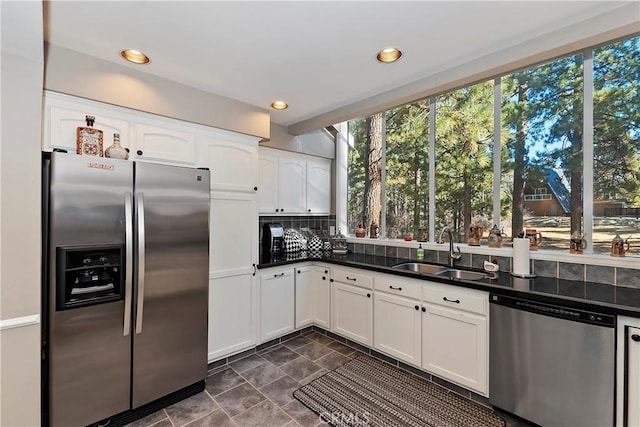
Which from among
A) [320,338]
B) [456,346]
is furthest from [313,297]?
[456,346]

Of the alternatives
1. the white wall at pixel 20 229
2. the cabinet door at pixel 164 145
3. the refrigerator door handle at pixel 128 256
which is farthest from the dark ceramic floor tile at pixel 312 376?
the cabinet door at pixel 164 145

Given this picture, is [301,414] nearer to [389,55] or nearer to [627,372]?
[627,372]

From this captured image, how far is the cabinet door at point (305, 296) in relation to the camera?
10.8 feet

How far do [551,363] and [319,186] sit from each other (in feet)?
9.80

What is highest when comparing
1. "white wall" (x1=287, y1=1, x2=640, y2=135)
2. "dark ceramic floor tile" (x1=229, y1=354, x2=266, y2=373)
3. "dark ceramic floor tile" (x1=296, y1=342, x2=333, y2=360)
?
"white wall" (x1=287, y1=1, x2=640, y2=135)

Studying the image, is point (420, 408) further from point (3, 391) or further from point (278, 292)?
point (3, 391)

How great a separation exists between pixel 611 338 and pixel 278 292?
2.57 metres

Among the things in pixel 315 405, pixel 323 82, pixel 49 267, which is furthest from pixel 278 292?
pixel 323 82

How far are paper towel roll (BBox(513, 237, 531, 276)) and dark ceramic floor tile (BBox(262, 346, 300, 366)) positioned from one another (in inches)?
84.8

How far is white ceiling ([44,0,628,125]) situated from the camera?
1.60 meters

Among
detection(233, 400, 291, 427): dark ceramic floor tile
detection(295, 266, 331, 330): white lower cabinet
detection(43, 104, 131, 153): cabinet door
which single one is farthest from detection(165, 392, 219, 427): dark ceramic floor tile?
detection(43, 104, 131, 153): cabinet door

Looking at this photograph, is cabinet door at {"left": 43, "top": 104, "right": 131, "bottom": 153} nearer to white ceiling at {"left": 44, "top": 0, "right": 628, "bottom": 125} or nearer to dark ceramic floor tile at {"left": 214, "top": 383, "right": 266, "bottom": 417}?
white ceiling at {"left": 44, "top": 0, "right": 628, "bottom": 125}

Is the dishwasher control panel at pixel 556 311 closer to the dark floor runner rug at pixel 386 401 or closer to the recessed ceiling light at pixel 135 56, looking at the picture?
the dark floor runner rug at pixel 386 401

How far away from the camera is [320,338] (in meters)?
3.34
